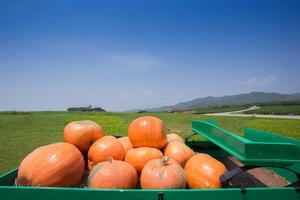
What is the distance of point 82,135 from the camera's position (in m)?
3.24

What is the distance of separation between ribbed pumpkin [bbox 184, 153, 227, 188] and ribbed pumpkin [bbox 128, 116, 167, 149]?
58 cm

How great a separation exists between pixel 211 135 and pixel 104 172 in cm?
140

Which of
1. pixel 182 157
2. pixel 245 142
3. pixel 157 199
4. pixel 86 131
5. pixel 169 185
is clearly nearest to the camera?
pixel 157 199

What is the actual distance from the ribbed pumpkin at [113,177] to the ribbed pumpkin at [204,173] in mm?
575

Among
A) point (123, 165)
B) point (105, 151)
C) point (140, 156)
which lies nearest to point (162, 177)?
point (123, 165)

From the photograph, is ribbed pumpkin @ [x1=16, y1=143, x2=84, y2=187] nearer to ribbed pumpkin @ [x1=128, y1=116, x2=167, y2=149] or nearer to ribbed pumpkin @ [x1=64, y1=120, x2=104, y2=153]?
ribbed pumpkin @ [x1=64, y1=120, x2=104, y2=153]

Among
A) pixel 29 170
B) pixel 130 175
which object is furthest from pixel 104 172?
pixel 29 170

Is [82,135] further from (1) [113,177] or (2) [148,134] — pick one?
(1) [113,177]

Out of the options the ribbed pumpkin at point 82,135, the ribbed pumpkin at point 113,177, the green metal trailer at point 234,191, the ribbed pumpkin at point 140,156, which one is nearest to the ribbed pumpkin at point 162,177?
the ribbed pumpkin at point 113,177

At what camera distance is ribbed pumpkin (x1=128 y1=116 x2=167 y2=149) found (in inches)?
125

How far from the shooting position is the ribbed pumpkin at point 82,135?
3.23 metres

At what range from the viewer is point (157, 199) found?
1.86 metres

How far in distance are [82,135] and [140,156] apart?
2.76 ft

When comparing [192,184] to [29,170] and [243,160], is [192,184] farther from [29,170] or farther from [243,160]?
[29,170]
